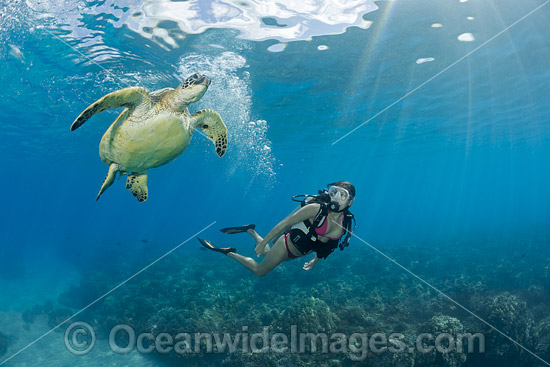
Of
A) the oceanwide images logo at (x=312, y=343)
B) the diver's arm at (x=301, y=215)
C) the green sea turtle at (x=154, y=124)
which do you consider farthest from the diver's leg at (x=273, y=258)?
the oceanwide images logo at (x=312, y=343)

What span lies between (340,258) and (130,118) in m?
15.8

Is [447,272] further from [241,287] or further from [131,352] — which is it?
[131,352]

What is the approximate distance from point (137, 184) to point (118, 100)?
2915mm

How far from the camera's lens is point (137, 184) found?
668 cm

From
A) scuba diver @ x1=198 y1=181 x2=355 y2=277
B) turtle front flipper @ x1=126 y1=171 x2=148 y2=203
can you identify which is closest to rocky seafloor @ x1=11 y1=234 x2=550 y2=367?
scuba diver @ x1=198 y1=181 x2=355 y2=277

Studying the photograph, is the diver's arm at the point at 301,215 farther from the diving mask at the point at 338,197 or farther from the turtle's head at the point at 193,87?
the turtle's head at the point at 193,87

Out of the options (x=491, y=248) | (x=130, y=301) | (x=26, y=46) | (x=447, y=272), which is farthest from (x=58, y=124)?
→ (x=491, y=248)

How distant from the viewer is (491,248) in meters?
20.7

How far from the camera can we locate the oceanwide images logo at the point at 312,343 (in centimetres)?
623

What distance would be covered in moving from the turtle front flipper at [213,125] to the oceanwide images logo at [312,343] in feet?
15.7

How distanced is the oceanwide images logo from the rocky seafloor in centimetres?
9

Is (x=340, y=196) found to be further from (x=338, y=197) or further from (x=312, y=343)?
(x=312, y=343)

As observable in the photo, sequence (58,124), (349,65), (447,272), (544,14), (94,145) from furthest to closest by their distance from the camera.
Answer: (94,145)
(58,124)
(447,272)
(349,65)
(544,14)

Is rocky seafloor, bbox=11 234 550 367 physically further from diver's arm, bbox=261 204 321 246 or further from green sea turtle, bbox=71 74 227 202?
green sea turtle, bbox=71 74 227 202
